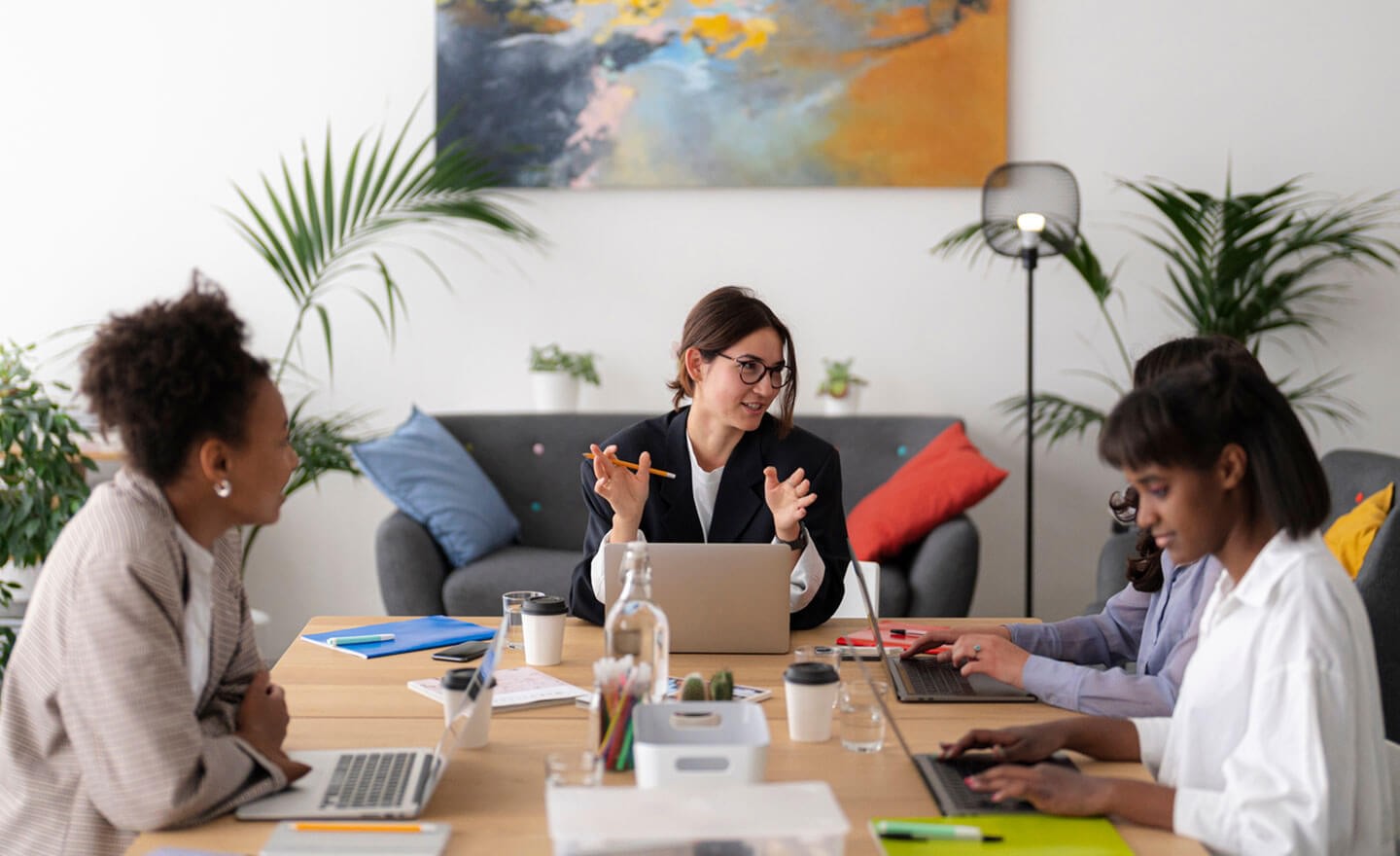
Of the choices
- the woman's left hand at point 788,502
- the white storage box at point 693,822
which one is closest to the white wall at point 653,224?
the woman's left hand at point 788,502

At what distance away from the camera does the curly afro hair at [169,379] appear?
129cm

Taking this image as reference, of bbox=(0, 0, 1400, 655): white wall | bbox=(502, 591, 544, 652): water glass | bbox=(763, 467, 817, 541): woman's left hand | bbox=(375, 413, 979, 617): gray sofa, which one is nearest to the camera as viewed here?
bbox=(502, 591, 544, 652): water glass

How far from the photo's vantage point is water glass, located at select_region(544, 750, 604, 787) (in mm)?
1241

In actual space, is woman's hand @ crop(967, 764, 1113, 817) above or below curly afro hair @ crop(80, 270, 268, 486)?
below

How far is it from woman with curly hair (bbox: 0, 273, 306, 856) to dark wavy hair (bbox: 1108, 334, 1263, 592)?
1.16 meters

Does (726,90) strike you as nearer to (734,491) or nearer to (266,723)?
(734,491)

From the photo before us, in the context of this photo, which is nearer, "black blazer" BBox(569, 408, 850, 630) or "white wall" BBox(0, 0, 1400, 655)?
"black blazer" BBox(569, 408, 850, 630)

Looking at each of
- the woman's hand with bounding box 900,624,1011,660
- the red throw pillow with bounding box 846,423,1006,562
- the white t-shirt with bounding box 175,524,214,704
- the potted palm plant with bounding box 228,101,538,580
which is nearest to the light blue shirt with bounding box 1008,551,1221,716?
the woman's hand with bounding box 900,624,1011,660

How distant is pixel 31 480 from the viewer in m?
3.24

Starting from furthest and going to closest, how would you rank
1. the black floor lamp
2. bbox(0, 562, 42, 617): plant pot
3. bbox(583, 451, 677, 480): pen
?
1. the black floor lamp
2. bbox(0, 562, 42, 617): plant pot
3. bbox(583, 451, 677, 480): pen

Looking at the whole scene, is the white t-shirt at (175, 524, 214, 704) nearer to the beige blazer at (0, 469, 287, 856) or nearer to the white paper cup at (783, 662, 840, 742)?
the beige blazer at (0, 469, 287, 856)

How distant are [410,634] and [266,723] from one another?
65 cm

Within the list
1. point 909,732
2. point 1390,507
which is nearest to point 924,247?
point 1390,507

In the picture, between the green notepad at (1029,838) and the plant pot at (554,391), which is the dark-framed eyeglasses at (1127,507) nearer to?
the green notepad at (1029,838)
